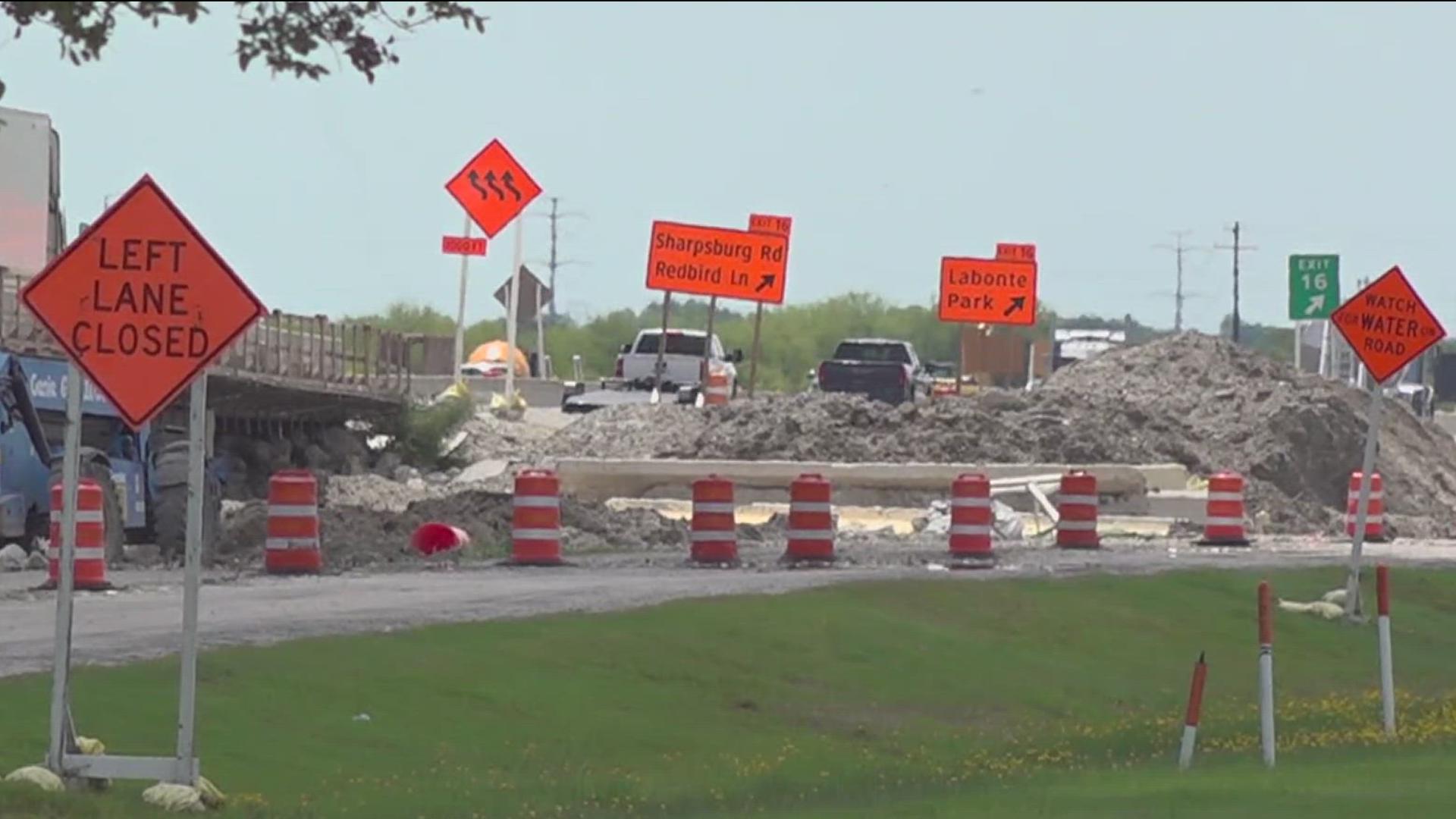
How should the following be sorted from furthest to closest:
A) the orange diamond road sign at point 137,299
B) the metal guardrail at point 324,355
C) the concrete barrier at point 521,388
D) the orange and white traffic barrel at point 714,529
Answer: the concrete barrier at point 521,388
the metal guardrail at point 324,355
the orange and white traffic barrel at point 714,529
the orange diamond road sign at point 137,299

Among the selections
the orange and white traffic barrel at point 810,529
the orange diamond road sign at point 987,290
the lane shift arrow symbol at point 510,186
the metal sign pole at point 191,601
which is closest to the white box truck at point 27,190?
the orange and white traffic barrel at point 810,529

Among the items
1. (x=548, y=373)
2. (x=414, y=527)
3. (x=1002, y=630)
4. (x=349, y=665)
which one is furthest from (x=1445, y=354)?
(x=349, y=665)

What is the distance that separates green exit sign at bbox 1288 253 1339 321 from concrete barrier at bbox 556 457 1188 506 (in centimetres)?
1266

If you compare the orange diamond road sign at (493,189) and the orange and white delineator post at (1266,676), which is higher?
the orange diamond road sign at (493,189)

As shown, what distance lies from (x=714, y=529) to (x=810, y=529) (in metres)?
1.02

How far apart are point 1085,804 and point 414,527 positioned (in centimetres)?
1991

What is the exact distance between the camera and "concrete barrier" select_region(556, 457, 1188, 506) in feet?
137

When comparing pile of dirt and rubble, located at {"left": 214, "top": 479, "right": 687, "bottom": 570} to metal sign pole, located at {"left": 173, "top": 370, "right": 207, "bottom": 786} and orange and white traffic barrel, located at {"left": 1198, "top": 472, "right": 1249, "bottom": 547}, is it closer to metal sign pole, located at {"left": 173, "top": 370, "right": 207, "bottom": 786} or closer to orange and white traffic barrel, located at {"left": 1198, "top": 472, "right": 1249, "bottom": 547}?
orange and white traffic barrel, located at {"left": 1198, "top": 472, "right": 1249, "bottom": 547}

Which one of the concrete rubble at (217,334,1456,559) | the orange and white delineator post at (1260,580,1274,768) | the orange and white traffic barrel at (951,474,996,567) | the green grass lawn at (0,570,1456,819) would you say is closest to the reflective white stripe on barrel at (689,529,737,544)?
the orange and white traffic barrel at (951,474,996,567)

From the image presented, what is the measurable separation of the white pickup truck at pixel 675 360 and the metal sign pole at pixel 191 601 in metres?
49.1

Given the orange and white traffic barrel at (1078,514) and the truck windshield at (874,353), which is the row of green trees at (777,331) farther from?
the orange and white traffic barrel at (1078,514)

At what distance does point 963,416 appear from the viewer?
1837 inches

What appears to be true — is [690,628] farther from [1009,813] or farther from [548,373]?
[548,373]

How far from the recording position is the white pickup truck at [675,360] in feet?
213
